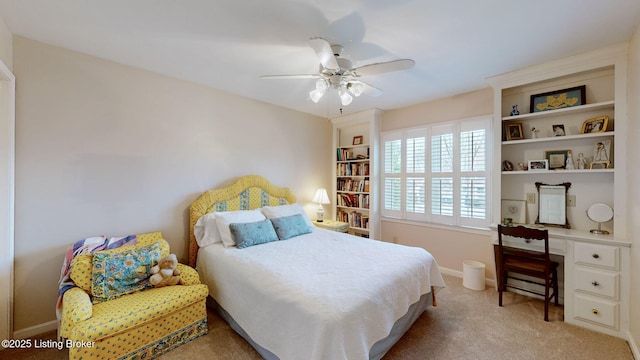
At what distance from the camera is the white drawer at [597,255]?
2.20 metres

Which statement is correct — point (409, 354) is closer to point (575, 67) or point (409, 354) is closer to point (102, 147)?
point (575, 67)

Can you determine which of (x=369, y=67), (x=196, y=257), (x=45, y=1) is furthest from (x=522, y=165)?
(x=45, y=1)

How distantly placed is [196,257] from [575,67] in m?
4.39

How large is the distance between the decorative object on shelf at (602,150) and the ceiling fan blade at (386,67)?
7.20 ft

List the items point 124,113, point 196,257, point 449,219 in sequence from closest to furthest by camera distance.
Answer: point 124,113 < point 196,257 < point 449,219

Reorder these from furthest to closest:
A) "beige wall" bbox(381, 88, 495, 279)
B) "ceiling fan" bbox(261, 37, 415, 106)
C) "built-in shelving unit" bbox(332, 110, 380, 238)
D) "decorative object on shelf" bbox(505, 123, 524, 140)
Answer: "built-in shelving unit" bbox(332, 110, 380, 238) < "beige wall" bbox(381, 88, 495, 279) < "decorative object on shelf" bbox(505, 123, 524, 140) < "ceiling fan" bbox(261, 37, 415, 106)

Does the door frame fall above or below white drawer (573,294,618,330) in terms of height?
above

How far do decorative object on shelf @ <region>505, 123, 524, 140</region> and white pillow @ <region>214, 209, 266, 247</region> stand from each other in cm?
313

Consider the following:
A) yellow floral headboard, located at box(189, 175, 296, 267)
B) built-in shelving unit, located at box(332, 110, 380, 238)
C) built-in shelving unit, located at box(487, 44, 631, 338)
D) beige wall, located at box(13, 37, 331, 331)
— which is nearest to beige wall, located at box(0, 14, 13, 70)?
beige wall, located at box(13, 37, 331, 331)

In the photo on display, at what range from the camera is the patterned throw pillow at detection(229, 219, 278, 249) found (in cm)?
271

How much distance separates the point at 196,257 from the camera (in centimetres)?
295

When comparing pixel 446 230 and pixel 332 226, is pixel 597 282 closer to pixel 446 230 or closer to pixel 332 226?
pixel 446 230

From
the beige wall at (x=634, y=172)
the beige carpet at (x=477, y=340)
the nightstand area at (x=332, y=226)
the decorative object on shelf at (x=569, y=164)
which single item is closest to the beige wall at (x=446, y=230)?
the nightstand area at (x=332, y=226)

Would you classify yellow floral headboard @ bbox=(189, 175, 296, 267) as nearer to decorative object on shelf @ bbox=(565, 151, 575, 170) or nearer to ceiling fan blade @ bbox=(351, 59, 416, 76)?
ceiling fan blade @ bbox=(351, 59, 416, 76)
